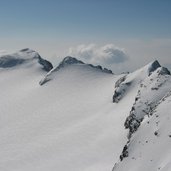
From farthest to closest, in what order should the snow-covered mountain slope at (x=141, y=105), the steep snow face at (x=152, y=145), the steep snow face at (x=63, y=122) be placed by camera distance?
1. the steep snow face at (x=63, y=122)
2. the snow-covered mountain slope at (x=141, y=105)
3. the steep snow face at (x=152, y=145)

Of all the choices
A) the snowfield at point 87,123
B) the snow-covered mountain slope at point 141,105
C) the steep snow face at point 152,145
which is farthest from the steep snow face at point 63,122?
the steep snow face at point 152,145

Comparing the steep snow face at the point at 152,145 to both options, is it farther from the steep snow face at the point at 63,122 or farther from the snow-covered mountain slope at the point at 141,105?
the steep snow face at the point at 63,122

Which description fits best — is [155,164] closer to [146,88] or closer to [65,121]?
[146,88]

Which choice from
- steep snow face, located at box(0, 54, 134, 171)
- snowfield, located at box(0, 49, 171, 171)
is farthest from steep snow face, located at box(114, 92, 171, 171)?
steep snow face, located at box(0, 54, 134, 171)

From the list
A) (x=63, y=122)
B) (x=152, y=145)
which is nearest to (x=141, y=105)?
(x=152, y=145)

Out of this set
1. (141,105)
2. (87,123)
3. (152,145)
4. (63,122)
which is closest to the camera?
(152,145)

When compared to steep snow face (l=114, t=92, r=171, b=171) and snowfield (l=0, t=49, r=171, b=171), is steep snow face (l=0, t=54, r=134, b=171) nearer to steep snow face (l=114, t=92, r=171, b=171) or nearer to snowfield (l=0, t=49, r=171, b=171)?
snowfield (l=0, t=49, r=171, b=171)

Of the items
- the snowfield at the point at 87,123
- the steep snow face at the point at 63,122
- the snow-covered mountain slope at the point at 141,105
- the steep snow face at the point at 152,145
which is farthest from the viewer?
the steep snow face at the point at 63,122

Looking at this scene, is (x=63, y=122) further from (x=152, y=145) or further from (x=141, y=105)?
(x=152, y=145)
